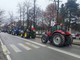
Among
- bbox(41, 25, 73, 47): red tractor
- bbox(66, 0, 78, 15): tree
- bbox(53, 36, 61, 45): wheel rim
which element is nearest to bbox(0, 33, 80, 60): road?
bbox(41, 25, 73, 47): red tractor

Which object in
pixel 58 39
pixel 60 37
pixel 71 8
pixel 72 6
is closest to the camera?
pixel 60 37

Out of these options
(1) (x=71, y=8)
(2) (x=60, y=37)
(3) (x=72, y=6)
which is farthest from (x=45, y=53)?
(1) (x=71, y=8)

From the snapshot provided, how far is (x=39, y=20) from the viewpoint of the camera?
76.8 m

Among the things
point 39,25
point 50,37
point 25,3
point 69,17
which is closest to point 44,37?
point 50,37

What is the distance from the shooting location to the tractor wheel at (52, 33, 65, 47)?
18078mm

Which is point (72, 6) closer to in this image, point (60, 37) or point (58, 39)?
point (58, 39)

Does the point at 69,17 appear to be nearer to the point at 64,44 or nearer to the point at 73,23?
the point at 73,23

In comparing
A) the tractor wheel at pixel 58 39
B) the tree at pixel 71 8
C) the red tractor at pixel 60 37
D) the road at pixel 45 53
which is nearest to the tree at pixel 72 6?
the tree at pixel 71 8

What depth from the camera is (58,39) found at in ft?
60.9

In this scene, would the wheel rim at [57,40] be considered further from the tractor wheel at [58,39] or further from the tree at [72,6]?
the tree at [72,6]

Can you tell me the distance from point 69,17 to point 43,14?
9693 millimetres

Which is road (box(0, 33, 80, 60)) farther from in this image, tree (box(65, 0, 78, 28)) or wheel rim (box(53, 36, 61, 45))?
tree (box(65, 0, 78, 28))

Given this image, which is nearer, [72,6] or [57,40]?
[57,40]

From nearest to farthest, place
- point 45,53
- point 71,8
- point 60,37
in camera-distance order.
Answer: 1. point 45,53
2. point 60,37
3. point 71,8
